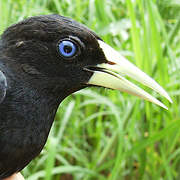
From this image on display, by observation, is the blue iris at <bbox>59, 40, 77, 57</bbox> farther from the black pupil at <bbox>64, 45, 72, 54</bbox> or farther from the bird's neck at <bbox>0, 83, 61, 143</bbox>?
the bird's neck at <bbox>0, 83, 61, 143</bbox>

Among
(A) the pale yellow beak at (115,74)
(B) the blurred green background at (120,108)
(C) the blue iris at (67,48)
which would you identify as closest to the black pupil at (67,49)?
(C) the blue iris at (67,48)

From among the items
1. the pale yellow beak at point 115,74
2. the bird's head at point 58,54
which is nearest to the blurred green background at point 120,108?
the bird's head at point 58,54

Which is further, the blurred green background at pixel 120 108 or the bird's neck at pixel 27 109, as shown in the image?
the blurred green background at pixel 120 108

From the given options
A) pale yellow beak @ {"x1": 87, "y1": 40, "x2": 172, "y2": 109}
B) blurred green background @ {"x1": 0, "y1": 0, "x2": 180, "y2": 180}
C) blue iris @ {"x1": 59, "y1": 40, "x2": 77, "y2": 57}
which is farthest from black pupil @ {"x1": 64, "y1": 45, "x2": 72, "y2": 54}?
blurred green background @ {"x1": 0, "y1": 0, "x2": 180, "y2": 180}

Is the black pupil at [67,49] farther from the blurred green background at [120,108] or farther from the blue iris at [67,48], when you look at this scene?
the blurred green background at [120,108]

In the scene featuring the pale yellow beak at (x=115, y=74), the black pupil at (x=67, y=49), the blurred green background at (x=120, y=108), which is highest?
the black pupil at (x=67, y=49)

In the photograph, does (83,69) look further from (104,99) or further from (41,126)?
(104,99)

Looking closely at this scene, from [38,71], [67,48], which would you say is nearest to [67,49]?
[67,48]

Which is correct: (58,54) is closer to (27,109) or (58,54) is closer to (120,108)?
(27,109)

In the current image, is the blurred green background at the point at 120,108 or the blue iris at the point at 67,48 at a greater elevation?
the blue iris at the point at 67,48

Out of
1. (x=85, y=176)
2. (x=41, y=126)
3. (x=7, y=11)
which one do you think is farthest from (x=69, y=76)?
(x=85, y=176)
